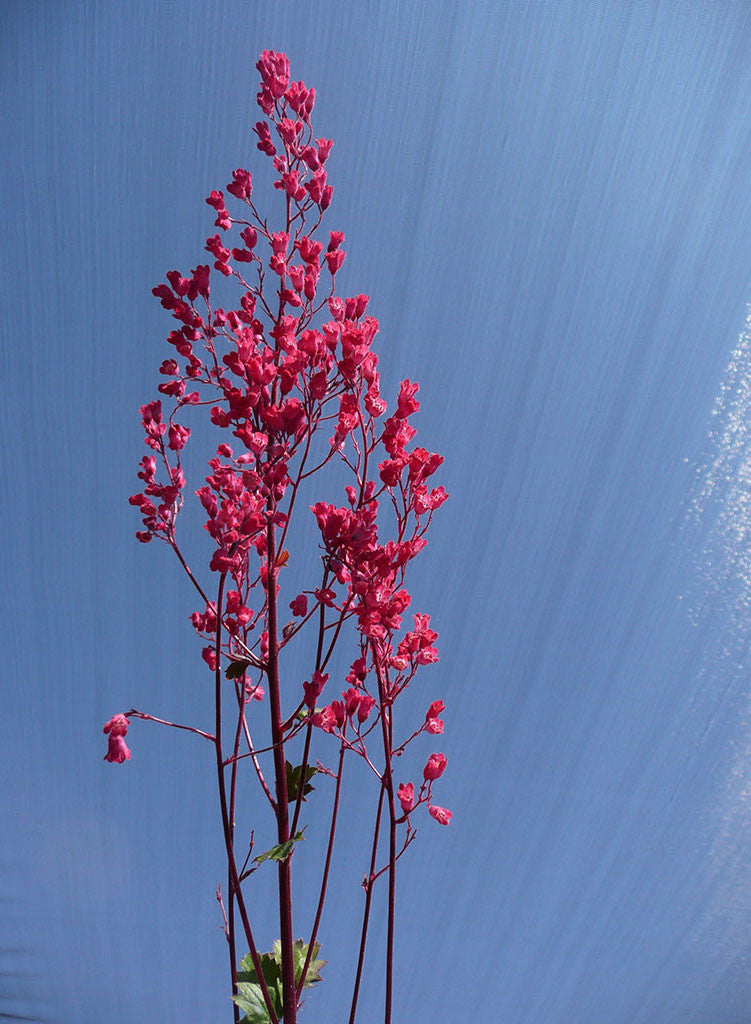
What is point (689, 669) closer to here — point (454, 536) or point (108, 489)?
point (454, 536)

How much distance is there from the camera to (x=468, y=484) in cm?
136

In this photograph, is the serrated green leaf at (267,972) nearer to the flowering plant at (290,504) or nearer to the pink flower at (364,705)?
the flowering plant at (290,504)

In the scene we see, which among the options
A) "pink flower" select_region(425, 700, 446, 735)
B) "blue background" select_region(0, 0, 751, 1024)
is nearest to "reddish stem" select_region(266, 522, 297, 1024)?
"pink flower" select_region(425, 700, 446, 735)

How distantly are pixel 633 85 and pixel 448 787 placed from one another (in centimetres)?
94

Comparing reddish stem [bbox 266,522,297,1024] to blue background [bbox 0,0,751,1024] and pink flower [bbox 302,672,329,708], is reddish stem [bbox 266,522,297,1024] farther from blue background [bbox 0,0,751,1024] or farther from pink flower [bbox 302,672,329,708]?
blue background [bbox 0,0,751,1024]

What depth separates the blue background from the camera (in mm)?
1267

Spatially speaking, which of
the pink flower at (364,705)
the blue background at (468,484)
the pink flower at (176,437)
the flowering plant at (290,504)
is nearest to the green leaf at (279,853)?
the flowering plant at (290,504)

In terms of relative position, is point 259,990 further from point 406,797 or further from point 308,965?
point 406,797

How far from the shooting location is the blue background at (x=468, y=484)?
127 cm

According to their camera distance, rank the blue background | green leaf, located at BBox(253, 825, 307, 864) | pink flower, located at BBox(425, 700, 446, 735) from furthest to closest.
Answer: the blue background → pink flower, located at BBox(425, 700, 446, 735) → green leaf, located at BBox(253, 825, 307, 864)

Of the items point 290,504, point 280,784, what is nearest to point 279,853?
point 280,784

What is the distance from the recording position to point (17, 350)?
134 cm

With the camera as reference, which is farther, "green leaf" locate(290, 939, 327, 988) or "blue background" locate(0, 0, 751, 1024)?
"blue background" locate(0, 0, 751, 1024)

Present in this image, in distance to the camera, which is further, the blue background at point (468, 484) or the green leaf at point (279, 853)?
the blue background at point (468, 484)
